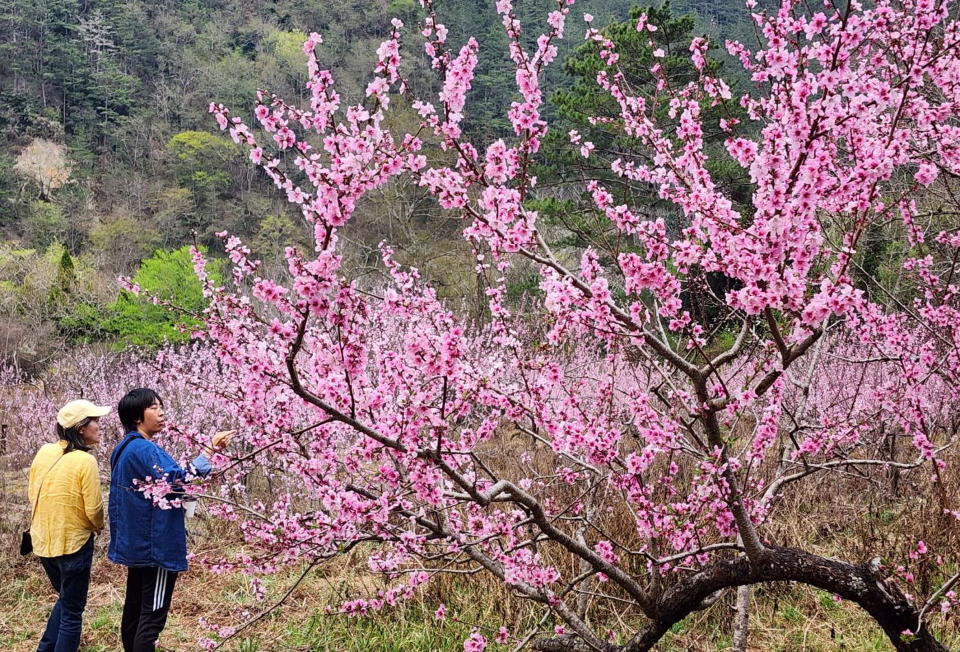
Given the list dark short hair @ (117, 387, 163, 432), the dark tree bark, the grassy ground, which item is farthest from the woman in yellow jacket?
the dark tree bark

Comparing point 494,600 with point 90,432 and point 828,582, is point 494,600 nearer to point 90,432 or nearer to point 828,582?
point 828,582

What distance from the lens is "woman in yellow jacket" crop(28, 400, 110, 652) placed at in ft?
10.7

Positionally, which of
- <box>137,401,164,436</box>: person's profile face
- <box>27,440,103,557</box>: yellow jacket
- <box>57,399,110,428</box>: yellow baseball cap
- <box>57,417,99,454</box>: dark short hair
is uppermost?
<box>137,401,164,436</box>: person's profile face

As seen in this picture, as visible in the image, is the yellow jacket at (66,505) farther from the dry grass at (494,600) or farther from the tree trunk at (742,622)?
the tree trunk at (742,622)

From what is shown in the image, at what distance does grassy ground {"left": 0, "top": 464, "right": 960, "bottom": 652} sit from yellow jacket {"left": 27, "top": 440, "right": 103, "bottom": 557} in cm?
95

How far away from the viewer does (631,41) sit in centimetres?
1277

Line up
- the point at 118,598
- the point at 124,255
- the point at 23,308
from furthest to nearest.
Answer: the point at 124,255 → the point at 23,308 → the point at 118,598

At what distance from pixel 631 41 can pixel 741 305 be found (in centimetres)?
1217

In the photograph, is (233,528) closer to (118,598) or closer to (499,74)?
(118,598)

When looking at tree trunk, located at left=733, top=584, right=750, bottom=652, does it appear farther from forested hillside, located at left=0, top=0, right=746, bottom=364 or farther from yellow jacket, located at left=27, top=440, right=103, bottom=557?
forested hillside, located at left=0, top=0, right=746, bottom=364

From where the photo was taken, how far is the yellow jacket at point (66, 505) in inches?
127

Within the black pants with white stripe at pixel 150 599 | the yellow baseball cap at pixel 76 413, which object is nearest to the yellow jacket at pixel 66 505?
the yellow baseball cap at pixel 76 413

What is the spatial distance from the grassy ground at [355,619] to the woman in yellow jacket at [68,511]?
33.2 inches

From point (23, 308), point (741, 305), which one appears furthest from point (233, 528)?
point (23, 308)
